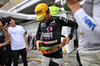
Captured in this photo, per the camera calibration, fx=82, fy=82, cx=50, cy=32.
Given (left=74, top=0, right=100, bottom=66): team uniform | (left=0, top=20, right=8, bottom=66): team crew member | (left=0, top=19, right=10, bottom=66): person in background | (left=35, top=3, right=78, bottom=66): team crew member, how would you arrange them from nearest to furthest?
(left=74, top=0, right=100, bottom=66): team uniform < (left=35, top=3, right=78, bottom=66): team crew member < (left=0, top=19, right=10, bottom=66): person in background < (left=0, top=20, right=8, bottom=66): team crew member

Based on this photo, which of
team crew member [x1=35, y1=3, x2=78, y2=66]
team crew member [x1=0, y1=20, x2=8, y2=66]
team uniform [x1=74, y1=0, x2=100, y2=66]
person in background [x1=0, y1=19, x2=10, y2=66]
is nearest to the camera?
team uniform [x1=74, y1=0, x2=100, y2=66]

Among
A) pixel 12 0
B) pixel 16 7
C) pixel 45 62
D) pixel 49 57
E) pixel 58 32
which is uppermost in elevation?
pixel 12 0

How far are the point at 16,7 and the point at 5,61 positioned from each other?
49.7 ft

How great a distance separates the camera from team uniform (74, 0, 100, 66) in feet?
1.81

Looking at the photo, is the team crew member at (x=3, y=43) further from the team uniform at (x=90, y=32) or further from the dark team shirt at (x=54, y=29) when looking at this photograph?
the team uniform at (x=90, y=32)

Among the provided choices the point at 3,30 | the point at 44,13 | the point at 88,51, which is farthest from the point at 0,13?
the point at 88,51

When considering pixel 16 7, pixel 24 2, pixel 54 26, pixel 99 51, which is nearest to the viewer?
pixel 99 51

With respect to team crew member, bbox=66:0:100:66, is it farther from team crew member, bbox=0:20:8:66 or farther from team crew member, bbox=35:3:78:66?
team crew member, bbox=0:20:8:66

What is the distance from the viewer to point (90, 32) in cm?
55

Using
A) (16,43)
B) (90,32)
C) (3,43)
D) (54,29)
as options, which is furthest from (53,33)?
(3,43)

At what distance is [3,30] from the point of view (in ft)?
9.89

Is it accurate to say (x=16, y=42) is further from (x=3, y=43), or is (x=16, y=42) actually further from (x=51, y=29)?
(x=51, y=29)

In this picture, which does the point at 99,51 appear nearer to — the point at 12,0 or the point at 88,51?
the point at 88,51

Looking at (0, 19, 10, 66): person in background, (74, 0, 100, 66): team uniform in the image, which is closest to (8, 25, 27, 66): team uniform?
(0, 19, 10, 66): person in background
